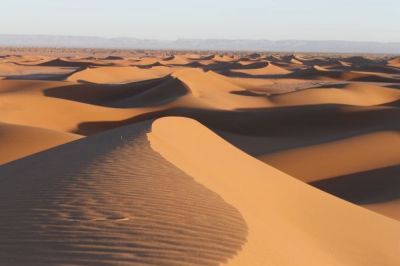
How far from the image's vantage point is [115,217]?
4.18 metres

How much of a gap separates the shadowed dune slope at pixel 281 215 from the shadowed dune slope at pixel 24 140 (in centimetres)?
432

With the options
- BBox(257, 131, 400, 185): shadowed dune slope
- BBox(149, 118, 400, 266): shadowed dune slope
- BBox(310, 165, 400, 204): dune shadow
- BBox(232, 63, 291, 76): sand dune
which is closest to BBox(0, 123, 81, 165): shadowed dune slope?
BBox(149, 118, 400, 266): shadowed dune slope

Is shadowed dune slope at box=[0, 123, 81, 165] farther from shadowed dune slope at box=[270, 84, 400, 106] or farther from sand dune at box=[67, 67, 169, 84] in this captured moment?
sand dune at box=[67, 67, 169, 84]

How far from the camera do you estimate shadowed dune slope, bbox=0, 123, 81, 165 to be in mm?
12312

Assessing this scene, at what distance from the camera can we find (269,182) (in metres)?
7.69

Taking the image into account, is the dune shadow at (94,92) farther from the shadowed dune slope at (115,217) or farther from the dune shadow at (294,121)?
the shadowed dune slope at (115,217)

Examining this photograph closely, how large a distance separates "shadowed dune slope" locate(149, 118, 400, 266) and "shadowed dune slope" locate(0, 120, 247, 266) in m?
0.24

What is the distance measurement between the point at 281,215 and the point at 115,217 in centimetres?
229

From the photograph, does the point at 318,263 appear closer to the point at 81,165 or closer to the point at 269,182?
the point at 81,165

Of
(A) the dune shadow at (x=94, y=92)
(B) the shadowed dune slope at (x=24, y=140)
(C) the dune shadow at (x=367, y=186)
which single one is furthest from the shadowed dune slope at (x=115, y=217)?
(A) the dune shadow at (x=94, y=92)

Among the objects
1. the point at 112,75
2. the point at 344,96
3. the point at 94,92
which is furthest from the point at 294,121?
the point at 112,75

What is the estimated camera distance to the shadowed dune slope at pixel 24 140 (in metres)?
12.3

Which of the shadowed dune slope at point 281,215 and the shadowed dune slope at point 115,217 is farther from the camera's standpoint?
the shadowed dune slope at point 281,215

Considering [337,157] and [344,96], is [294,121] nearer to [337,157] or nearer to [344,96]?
[337,157]
